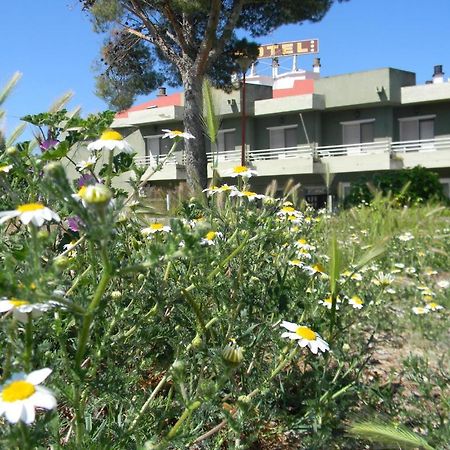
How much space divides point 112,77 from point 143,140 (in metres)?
9.75

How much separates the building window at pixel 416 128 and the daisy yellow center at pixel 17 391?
70.0ft

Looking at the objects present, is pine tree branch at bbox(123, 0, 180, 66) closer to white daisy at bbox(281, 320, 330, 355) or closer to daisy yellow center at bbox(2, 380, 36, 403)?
white daisy at bbox(281, 320, 330, 355)

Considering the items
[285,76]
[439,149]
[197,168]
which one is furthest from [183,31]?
[285,76]

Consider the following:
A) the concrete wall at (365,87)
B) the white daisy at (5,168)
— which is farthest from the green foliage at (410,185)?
the white daisy at (5,168)

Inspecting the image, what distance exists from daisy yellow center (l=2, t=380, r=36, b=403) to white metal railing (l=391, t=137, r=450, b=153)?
20.4 metres

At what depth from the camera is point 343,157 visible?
20.9 meters

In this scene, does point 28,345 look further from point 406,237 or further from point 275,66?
point 275,66

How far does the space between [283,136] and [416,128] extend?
4648 mm

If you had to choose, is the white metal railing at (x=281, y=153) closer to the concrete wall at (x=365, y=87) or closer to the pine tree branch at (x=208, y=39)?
the concrete wall at (x=365, y=87)

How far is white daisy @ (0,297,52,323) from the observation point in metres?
1.04

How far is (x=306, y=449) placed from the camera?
1817mm

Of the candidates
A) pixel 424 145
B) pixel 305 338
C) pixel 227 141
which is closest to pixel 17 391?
pixel 305 338

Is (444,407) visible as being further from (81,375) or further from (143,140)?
(143,140)

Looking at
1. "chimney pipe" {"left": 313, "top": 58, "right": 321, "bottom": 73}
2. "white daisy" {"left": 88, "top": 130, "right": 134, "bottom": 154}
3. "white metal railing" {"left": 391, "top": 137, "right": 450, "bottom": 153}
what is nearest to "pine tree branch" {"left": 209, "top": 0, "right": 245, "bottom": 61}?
"white metal railing" {"left": 391, "top": 137, "right": 450, "bottom": 153}
